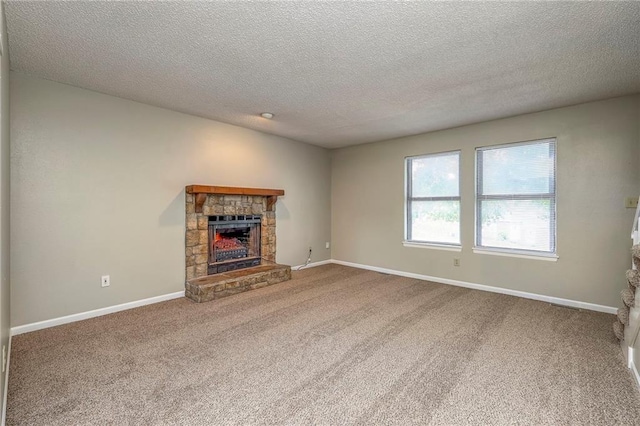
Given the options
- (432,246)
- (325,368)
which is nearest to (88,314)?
(325,368)

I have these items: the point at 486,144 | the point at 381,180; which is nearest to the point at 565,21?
the point at 486,144

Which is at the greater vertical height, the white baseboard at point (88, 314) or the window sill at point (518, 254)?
the window sill at point (518, 254)

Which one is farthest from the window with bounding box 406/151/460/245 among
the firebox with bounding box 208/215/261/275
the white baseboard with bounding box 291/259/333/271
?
the firebox with bounding box 208/215/261/275

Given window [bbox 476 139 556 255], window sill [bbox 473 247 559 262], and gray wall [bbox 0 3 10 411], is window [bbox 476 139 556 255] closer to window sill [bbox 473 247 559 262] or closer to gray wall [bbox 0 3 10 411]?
window sill [bbox 473 247 559 262]

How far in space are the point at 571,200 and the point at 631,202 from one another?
0.48 meters

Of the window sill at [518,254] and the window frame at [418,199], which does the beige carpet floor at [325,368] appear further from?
the window frame at [418,199]

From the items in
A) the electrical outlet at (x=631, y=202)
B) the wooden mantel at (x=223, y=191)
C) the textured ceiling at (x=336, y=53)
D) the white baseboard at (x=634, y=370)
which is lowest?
the white baseboard at (x=634, y=370)

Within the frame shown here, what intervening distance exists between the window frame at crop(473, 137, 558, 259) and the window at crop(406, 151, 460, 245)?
278 millimetres

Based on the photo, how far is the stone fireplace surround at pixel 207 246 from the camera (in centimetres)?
373

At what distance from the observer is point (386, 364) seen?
7.18 feet

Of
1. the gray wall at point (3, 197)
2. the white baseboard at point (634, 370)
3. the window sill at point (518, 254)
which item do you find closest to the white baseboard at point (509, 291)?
the window sill at point (518, 254)

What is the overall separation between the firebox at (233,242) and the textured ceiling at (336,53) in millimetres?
1590

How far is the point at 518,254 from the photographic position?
3.85 metres

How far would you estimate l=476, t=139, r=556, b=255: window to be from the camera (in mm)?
3674
